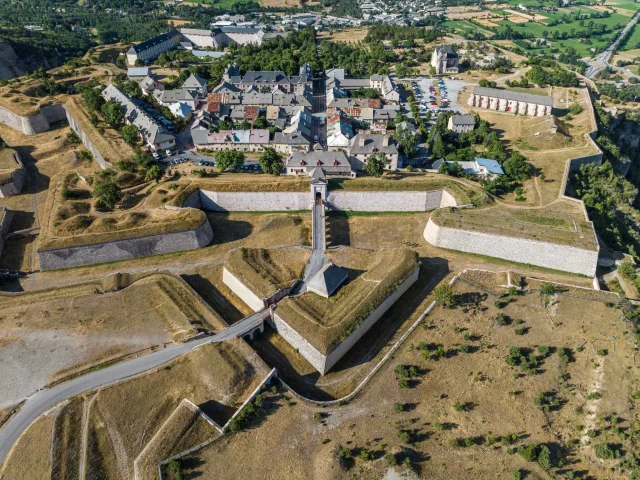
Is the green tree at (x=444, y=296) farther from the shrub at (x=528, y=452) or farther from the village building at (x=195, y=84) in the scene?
the village building at (x=195, y=84)

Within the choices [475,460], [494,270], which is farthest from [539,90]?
[475,460]

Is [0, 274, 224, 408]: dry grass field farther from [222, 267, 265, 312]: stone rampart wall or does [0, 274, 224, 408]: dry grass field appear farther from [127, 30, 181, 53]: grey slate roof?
[127, 30, 181, 53]: grey slate roof

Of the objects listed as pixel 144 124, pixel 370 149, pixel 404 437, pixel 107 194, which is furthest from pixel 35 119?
pixel 404 437

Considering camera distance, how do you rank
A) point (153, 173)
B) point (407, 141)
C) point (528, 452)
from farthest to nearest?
1. point (407, 141)
2. point (153, 173)
3. point (528, 452)

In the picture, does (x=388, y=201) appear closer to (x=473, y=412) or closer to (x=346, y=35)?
(x=473, y=412)

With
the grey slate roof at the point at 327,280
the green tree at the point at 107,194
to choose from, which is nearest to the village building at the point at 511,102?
the grey slate roof at the point at 327,280

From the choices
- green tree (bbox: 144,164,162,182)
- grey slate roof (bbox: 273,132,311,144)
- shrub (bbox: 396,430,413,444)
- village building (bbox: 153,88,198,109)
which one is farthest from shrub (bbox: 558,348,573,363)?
village building (bbox: 153,88,198,109)
